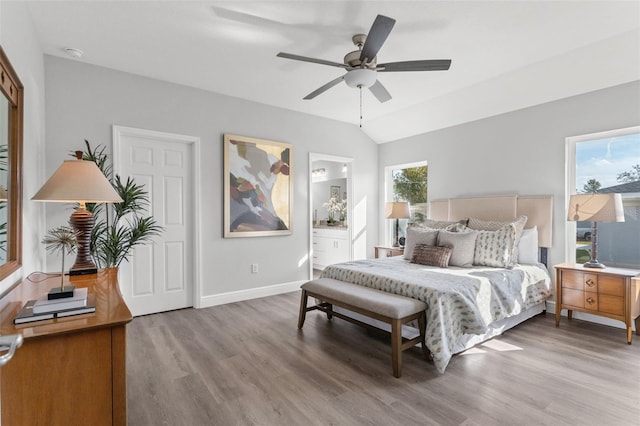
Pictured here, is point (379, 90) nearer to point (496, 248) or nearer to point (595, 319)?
point (496, 248)

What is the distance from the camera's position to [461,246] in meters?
3.51

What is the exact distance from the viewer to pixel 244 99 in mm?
4305

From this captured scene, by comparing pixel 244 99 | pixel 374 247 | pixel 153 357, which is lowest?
pixel 153 357

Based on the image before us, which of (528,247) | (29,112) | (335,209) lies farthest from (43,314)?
(335,209)

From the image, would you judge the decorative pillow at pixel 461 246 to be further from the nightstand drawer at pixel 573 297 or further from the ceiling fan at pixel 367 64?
the ceiling fan at pixel 367 64

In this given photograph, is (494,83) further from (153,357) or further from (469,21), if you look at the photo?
(153,357)

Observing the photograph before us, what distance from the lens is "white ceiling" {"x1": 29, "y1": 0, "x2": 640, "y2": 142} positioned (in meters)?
2.43

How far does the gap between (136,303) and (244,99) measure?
2.84 metres

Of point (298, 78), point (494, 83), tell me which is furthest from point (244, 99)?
point (494, 83)

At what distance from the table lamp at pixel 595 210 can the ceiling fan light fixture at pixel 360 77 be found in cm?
239

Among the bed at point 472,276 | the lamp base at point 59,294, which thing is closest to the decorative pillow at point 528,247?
Result: the bed at point 472,276

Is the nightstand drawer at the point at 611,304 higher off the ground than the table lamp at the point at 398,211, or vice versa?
the table lamp at the point at 398,211

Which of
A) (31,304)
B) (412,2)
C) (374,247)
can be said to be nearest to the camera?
(31,304)

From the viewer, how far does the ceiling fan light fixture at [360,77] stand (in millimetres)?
2562
